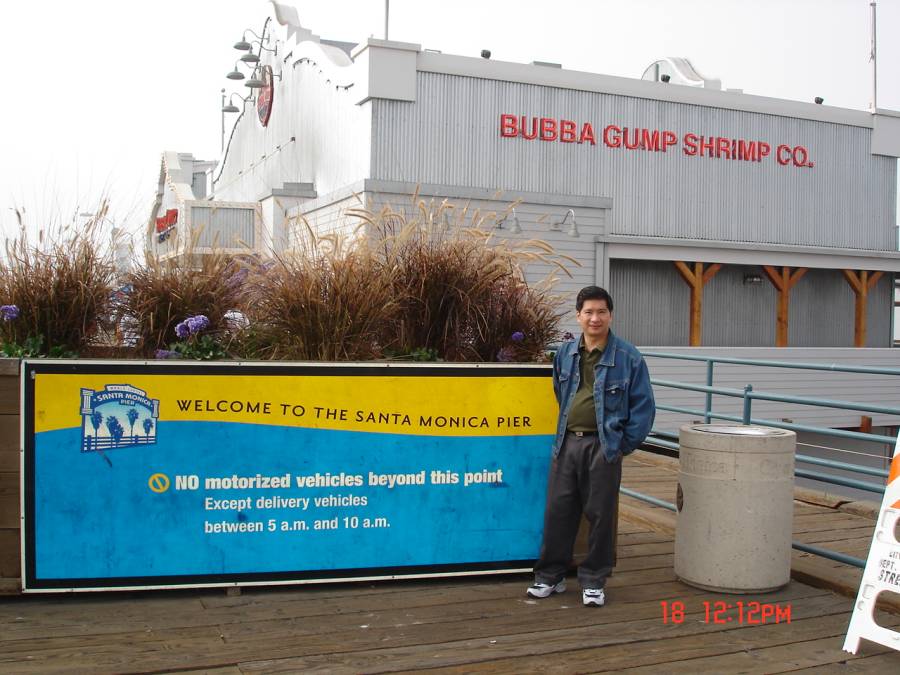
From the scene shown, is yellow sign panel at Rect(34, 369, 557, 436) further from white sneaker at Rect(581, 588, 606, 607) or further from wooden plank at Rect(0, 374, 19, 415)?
white sneaker at Rect(581, 588, 606, 607)

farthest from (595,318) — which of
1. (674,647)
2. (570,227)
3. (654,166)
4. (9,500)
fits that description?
(654,166)

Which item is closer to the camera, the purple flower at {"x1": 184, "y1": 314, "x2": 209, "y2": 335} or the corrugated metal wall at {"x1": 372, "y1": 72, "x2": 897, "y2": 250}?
the purple flower at {"x1": 184, "y1": 314, "x2": 209, "y2": 335}

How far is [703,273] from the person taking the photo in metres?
24.9

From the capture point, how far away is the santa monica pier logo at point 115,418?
17.6 feet

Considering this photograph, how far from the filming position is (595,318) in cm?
542

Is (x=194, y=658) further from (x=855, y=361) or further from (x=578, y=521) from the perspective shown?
(x=855, y=361)

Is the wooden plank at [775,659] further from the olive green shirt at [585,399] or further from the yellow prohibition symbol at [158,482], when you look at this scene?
the yellow prohibition symbol at [158,482]

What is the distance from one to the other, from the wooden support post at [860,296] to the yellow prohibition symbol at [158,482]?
2480 centimetres

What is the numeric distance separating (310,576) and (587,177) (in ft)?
63.6

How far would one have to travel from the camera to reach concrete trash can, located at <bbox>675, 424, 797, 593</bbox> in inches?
221

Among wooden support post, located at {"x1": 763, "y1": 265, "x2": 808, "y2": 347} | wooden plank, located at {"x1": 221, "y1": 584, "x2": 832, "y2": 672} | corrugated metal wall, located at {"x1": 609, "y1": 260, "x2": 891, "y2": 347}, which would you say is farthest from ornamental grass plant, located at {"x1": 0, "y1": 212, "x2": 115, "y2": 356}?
wooden support post, located at {"x1": 763, "y1": 265, "x2": 808, "y2": 347}

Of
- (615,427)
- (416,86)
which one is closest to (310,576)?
(615,427)

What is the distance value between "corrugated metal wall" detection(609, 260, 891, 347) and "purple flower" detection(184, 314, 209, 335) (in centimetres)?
1868
